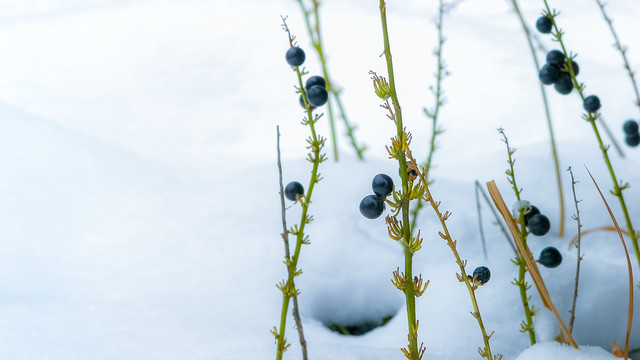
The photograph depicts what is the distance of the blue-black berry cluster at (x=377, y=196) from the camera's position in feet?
1.85

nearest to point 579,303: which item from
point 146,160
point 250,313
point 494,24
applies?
point 250,313

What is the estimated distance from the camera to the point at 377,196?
0.58 meters

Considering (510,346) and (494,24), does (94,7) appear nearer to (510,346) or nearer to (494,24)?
(494,24)

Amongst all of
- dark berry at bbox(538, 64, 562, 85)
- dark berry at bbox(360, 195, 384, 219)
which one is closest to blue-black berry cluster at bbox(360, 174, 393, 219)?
dark berry at bbox(360, 195, 384, 219)

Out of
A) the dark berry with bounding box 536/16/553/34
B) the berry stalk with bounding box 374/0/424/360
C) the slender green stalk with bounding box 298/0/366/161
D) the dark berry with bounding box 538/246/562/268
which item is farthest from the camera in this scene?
the slender green stalk with bounding box 298/0/366/161

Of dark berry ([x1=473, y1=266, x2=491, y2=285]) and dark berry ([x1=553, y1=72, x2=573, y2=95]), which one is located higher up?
dark berry ([x1=553, y1=72, x2=573, y2=95])

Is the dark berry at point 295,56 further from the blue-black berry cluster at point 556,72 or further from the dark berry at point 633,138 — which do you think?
the dark berry at point 633,138

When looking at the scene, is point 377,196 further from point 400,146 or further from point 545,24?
point 545,24

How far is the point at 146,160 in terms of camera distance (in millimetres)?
1528

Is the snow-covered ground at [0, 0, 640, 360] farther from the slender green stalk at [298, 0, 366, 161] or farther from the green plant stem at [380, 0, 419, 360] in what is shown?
the green plant stem at [380, 0, 419, 360]

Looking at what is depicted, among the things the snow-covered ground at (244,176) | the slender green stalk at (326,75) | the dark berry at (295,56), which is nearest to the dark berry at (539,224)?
the snow-covered ground at (244,176)

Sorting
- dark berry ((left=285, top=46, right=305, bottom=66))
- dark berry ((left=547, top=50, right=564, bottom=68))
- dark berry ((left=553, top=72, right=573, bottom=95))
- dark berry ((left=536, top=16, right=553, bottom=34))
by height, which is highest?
dark berry ((left=536, top=16, right=553, bottom=34))

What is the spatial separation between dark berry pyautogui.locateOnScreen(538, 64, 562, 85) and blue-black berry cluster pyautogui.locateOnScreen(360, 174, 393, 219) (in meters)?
0.44

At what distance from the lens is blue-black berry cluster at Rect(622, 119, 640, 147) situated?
42.0 inches
